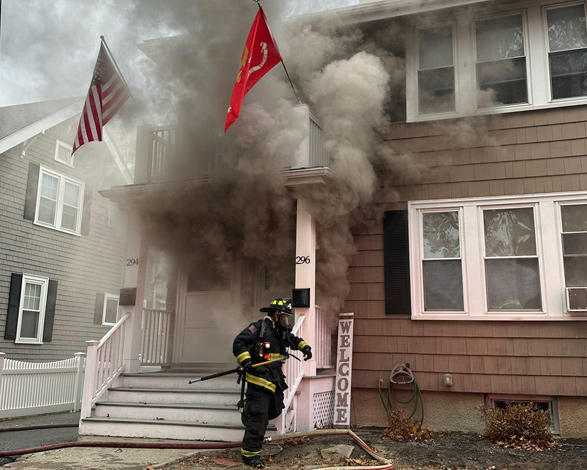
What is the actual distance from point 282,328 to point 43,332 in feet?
32.8

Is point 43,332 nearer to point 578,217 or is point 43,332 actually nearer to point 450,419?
point 450,419

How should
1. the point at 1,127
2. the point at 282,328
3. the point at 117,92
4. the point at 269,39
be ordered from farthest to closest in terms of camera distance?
the point at 1,127 → the point at 117,92 → the point at 269,39 → the point at 282,328

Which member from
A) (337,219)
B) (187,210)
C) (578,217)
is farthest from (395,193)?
(187,210)

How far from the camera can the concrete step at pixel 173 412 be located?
278 inches

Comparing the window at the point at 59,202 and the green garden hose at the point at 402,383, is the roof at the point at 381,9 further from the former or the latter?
the window at the point at 59,202

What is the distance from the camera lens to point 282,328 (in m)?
6.37

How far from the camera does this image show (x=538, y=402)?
7.66 m

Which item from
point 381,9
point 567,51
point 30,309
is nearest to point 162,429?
point 381,9

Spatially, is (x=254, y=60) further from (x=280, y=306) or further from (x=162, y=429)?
(x=162, y=429)

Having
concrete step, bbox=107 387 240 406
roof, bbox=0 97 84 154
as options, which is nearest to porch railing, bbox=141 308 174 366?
concrete step, bbox=107 387 240 406

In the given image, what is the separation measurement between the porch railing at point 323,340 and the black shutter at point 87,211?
9660mm

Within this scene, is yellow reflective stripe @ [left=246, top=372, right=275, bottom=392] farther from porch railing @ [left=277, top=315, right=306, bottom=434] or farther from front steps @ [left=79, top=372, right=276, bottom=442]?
front steps @ [left=79, top=372, right=276, bottom=442]

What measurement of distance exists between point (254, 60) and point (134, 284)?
3.74 meters

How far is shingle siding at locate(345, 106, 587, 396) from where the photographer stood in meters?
7.57
